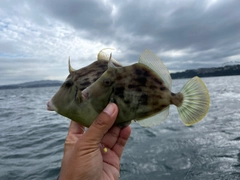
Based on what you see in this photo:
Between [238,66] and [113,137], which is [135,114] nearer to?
[113,137]

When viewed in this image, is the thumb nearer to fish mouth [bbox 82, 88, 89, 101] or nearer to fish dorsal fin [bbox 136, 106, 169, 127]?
fish mouth [bbox 82, 88, 89, 101]

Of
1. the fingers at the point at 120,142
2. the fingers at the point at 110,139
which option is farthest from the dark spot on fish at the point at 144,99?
the fingers at the point at 120,142

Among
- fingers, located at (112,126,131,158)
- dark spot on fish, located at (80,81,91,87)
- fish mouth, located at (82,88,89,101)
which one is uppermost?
dark spot on fish, located at (80,81,91,87)

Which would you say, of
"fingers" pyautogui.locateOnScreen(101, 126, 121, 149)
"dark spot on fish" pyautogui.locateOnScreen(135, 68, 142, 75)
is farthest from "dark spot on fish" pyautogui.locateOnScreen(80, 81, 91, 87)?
"fingers" pyautogui.locateOnScreen(101, 126, 121, 149)

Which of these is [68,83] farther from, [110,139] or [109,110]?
[110,139]

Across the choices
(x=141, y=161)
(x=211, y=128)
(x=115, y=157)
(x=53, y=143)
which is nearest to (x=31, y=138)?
(x=53, y=143)

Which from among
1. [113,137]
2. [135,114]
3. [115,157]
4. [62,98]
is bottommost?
[115,157]

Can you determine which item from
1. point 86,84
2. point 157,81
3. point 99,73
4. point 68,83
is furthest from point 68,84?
point 157,81
